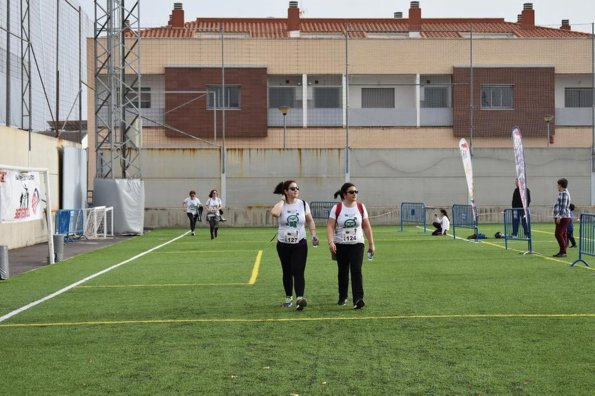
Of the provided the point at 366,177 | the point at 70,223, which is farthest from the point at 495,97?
the point at 70,223

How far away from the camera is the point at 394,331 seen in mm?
10250

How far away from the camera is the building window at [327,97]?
5062cm

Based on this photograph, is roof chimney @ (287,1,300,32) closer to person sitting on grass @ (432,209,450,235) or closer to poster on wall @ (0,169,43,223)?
person sitting on grass @ (432,209,450,235)

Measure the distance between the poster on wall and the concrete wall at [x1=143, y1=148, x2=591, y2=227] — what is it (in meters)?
20.0

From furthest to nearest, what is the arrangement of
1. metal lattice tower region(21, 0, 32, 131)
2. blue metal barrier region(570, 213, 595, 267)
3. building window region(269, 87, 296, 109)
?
1. building window region(269, 87, 296, 109)
2. metal lattice tower region(21, 0, 32, 131)
3. blue metal barrier region(570, 213, 595, 267)

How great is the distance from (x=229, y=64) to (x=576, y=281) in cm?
3664

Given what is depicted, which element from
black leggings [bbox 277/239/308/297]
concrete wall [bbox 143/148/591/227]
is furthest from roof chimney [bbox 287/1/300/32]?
black leggings [bbox 277/239/308/297]

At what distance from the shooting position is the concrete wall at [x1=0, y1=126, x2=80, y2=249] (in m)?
25.5

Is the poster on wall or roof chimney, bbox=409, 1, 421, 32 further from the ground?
roof chimney, bbox=409, 1, 421, 32

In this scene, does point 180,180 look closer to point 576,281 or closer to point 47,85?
point 47,85

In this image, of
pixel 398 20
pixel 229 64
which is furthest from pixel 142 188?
pixel 398 20

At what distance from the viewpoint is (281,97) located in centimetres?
5128

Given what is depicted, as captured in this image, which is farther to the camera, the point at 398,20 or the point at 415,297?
the point at 398,20

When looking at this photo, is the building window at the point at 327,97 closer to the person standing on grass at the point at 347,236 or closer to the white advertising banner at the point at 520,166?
the white advertising banner at the point at 520,166
